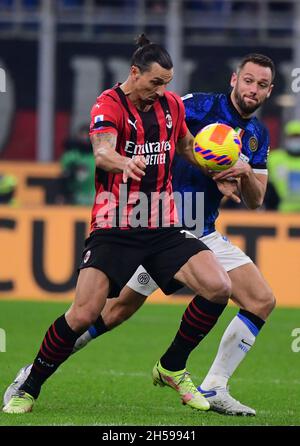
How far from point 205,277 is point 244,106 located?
4.49 feet

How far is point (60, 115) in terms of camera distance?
21953mm

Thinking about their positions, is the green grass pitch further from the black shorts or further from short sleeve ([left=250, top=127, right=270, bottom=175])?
short sleeve ([left=250, top=127, right=270, bottom=175])

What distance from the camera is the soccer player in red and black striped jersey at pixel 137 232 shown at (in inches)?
281

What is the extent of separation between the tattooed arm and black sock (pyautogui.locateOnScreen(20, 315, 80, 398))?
0.96m

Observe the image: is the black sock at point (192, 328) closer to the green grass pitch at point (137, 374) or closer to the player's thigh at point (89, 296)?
the green grass pitch at point (137, 374)

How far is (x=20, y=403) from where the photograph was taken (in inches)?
285

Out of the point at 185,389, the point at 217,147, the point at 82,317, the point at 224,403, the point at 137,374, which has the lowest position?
the point at 137,374

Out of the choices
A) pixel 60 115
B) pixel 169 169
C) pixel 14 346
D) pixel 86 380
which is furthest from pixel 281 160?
pixel 169 169

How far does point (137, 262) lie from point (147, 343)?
14.3 ft

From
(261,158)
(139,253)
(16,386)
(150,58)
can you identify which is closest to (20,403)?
(16,386)

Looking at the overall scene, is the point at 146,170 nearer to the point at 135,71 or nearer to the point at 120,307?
the point at 135,71

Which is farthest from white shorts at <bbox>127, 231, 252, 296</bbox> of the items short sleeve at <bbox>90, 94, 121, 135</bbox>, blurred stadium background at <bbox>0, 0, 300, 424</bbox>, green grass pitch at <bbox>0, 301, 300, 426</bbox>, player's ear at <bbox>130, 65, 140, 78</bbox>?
blurred stadium background at <bbox>0, 0, 300, 424</bbox>

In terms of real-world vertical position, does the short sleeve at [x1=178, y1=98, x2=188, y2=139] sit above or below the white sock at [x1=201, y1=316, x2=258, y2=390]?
above

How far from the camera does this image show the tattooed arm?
265 inches
